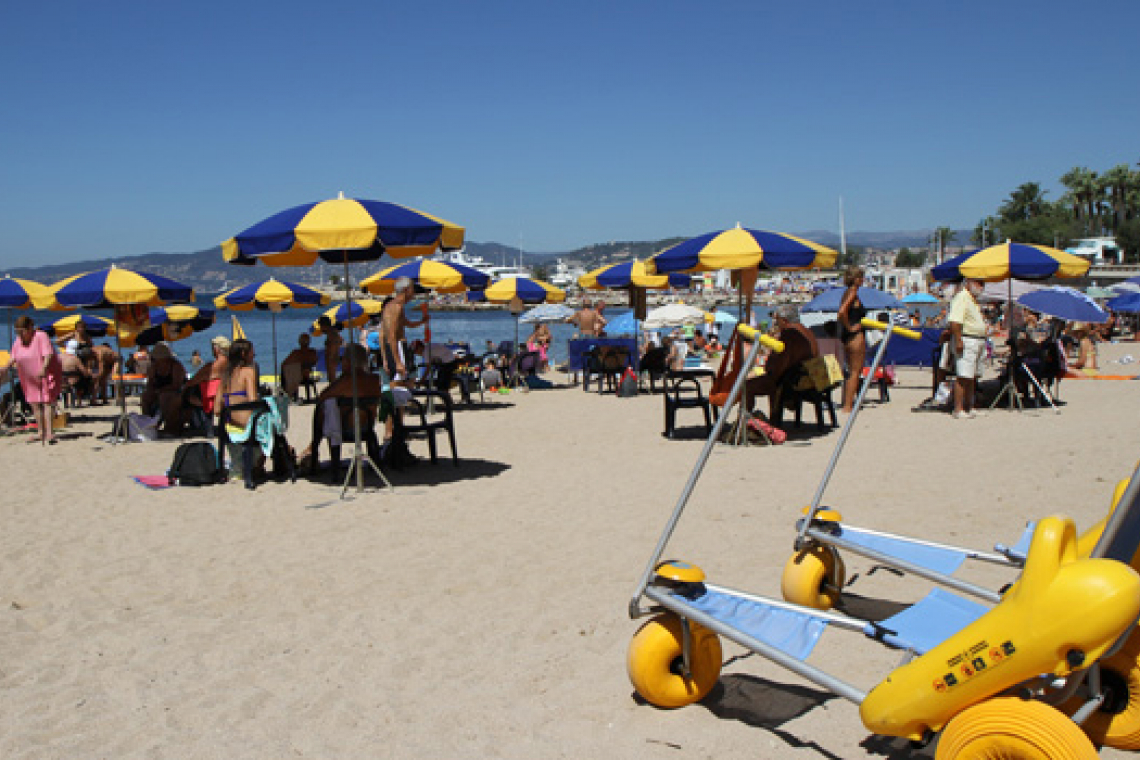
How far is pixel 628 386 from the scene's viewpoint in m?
14.6

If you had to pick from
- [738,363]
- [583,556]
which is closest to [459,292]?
[738,363]

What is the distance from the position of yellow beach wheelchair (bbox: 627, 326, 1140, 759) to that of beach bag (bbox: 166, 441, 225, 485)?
5.54 m

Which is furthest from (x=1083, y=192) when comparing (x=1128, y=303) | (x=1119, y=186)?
(x=1128, y=303)

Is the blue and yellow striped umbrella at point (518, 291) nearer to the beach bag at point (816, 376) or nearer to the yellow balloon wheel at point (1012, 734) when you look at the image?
the beach bag at point (816, 376)

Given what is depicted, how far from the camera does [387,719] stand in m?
3.34

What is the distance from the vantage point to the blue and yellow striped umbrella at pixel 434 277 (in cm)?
1291

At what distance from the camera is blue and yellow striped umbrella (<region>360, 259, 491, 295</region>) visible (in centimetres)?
1291

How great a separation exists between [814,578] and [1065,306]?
38.6ft

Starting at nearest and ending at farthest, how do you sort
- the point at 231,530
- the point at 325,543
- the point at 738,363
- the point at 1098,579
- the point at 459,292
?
the point at 1098,579 < the point at 325,543 < the point at 231,530 < the point at 738,363 < the point at 459,292

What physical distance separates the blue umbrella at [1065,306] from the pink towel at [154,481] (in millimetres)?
11851

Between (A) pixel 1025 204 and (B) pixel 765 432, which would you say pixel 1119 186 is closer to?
(A) pixel 1025 204

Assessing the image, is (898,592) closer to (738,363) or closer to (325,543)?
(325,543)

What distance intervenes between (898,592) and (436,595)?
2318 millimetres

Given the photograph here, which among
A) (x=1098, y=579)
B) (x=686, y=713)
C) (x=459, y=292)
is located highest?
(x=459, y=292)
